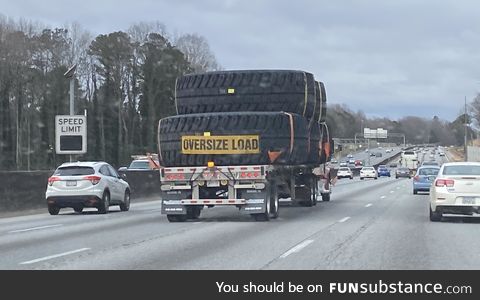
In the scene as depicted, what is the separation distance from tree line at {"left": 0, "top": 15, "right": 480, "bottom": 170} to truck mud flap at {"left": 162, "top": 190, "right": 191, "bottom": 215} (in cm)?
5619

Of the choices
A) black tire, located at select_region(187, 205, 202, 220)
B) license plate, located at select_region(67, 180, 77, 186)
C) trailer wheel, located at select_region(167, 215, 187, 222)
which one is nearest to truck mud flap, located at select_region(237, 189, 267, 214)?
trailer wheel, located at select_region(167, 215, 187, 222)

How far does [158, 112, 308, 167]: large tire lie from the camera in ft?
66.4

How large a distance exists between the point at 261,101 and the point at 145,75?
2546 inches

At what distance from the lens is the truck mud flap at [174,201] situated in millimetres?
20375

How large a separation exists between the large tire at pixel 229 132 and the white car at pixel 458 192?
4038 mm

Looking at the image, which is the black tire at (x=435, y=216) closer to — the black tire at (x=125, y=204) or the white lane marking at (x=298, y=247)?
the white lane marking at (x=298, y=247)

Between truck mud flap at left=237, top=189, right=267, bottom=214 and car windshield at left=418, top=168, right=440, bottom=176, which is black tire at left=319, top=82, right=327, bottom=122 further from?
car windshield at left=418, top=168, right=440, bottom=176

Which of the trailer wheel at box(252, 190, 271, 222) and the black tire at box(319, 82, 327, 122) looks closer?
the trailer wheel at box(252, 190, 271, 222)

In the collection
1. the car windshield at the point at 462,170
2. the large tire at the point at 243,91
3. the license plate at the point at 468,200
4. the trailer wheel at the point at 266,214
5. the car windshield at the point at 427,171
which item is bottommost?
the trailer wheel at the point at 266,214

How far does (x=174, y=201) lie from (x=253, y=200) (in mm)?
2079

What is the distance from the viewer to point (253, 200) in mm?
20047

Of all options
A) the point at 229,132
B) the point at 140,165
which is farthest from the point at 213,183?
the point at 140,165

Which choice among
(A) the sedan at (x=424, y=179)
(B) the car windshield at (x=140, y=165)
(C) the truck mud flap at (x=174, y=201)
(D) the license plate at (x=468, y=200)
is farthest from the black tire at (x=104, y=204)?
(A) the sedan at (x=424, y=179)
